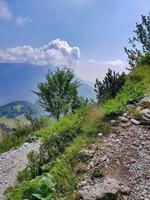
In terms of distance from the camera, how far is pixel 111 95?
2925 cm

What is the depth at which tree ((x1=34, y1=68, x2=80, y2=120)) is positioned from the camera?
52438 mm

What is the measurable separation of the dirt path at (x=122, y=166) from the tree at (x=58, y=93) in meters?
35.8

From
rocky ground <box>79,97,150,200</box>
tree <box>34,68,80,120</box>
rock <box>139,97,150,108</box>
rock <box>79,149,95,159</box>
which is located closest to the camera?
rocky ground <box>79,97,150,200</box>

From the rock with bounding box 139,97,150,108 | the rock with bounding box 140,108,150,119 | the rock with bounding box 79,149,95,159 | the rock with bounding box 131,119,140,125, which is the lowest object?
the rock with bounding box 79,149,95,159

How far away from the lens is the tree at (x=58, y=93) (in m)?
52.4

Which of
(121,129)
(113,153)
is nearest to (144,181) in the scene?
(113,153)

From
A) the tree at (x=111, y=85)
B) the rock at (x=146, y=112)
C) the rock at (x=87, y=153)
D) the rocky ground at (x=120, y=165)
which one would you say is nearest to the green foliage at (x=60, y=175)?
the rock at (x=87, y=153)

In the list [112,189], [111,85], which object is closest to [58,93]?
[111,85]

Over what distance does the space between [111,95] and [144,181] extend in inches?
674

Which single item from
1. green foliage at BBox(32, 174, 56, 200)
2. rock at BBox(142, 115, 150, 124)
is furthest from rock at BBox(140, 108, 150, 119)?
green foliage at BBox(32, 174, 56, 200)

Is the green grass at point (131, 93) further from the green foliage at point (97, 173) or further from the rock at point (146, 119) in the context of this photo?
the green foliage at point (97, 173)

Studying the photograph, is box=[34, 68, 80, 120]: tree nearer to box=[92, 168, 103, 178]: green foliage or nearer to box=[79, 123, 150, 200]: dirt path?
box=[79, 123, 150, 200]: dirt path

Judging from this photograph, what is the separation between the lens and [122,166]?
1335cm

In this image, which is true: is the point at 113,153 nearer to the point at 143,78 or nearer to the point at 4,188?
the point at 4,188
